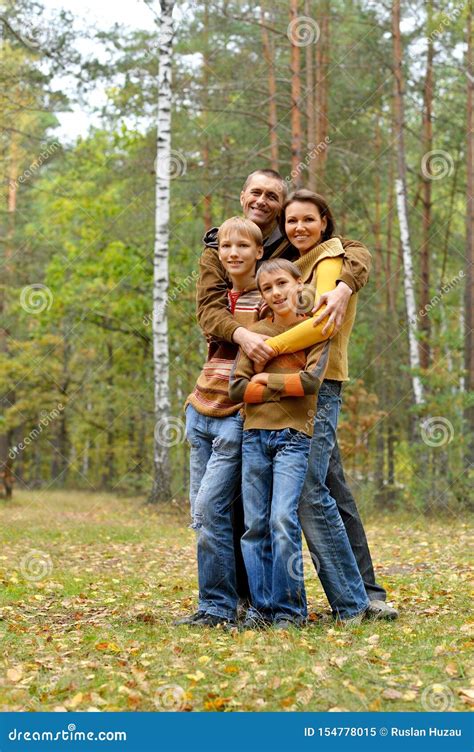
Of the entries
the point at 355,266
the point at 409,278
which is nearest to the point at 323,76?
the point at 409,278

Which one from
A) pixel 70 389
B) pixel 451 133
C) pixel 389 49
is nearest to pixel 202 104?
pixel 389 49

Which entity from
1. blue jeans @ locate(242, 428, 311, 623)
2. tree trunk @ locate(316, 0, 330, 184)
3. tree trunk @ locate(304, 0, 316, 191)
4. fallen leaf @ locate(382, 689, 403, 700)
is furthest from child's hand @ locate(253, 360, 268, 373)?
tree trunk @ locate(316, 0, 330, 184)

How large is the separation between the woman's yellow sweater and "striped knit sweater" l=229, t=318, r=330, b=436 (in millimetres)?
91

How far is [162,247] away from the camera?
16078mm

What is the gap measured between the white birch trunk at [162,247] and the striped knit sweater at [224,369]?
1042cm

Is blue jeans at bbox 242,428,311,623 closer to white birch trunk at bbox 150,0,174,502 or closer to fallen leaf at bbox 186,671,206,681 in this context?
fallen leaf at bbox 186,671,206,681

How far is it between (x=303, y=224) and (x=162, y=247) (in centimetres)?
1089

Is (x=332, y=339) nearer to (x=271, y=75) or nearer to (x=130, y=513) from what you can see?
(x=130, y=513)

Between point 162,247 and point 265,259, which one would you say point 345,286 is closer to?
point 265,259

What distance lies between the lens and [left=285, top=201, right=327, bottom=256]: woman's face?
17.6ft

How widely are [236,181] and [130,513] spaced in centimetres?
762

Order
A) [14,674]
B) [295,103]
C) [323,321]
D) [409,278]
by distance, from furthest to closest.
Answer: [409,278]
[295,103]
[323,321]
[14,674]

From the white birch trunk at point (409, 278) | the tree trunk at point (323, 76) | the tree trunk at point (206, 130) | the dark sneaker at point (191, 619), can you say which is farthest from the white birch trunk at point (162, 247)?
the dark sneaker at point (191, 619)

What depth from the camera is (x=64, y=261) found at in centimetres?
2772
